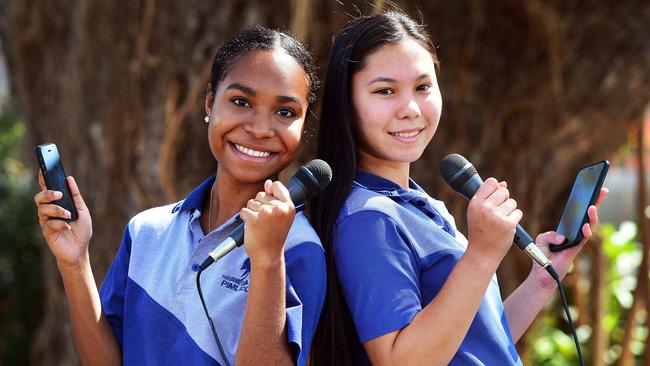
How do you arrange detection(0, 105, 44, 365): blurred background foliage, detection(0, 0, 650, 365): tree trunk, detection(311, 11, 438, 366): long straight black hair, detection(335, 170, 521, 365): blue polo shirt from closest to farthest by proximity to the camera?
detection(335, 170, 521, 365): blue polo shirt < detection(311, 11, 438, 366): long straight black hair < detection(0, 0, 650, 365): tree trunk < detection(0, 105, 44, 365): blurred background foliage

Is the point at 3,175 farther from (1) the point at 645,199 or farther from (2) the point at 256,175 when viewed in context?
(2) the point at 256,175

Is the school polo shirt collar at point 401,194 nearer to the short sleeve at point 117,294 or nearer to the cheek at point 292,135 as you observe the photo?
the cheek at point 292,135

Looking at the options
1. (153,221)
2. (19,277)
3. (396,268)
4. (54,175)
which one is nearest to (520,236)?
(396,268)

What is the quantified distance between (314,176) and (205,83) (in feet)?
8.47

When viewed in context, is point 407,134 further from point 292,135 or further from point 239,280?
point 239,280

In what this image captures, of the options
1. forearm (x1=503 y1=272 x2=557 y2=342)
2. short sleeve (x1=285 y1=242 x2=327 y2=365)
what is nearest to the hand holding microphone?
short sleeve (x1=285 y1=242 x2=327 y2=365)

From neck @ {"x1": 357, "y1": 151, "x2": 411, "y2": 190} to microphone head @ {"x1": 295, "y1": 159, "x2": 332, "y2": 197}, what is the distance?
23 centimetres

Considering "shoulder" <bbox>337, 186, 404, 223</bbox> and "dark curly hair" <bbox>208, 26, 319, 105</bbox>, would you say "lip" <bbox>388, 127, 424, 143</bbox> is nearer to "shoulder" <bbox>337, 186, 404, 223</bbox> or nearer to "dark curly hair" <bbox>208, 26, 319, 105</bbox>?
"shoulder" <bbox>337, 186, 404, 223</bbox>

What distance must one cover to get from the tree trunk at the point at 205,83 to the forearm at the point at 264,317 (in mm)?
2465

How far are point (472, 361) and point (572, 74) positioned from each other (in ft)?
12.2

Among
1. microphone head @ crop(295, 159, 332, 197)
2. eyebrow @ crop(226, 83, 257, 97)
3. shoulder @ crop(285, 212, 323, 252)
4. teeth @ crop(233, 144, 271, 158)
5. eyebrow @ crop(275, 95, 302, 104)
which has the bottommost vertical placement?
shoulder @ crop(285, 212, 323, 252)

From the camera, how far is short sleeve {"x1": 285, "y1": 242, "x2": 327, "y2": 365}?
172 centimetres

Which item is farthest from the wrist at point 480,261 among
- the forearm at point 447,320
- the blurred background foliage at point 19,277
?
the blurred background foliage at point 19,277

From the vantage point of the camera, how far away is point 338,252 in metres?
1.79
